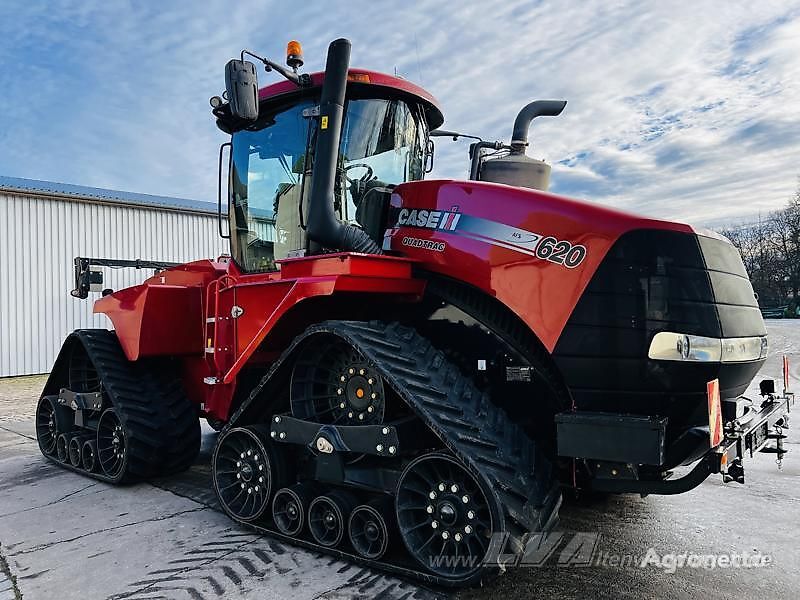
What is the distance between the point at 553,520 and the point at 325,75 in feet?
9.60

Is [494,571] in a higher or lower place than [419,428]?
lower

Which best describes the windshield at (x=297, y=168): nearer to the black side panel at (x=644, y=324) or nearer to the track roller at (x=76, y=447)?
the black side panel at (x=644, y=324)

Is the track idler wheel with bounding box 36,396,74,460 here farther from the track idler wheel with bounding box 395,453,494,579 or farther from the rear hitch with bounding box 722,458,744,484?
the rear hitch with bounding box 722,458,744,484

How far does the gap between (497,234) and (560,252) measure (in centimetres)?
39

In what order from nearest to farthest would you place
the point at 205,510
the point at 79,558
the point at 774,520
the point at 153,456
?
the point at 79,558, the point at 774,520, the point at 205,510, the point at 153,456

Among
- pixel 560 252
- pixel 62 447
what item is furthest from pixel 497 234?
pixel 62 447

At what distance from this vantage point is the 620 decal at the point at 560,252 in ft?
10.6

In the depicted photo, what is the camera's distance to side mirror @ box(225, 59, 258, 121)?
12.4 ft

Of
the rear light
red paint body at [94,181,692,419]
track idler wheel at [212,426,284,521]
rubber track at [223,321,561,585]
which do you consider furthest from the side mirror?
track idler wheel at [212,426,284,521]

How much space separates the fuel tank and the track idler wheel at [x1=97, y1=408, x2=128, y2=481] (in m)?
3.90

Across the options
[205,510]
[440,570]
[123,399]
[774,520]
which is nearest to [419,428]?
[440,570]

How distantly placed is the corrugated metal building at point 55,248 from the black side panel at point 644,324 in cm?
1610

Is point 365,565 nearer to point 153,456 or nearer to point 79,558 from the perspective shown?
point 79,558

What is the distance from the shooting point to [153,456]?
554cm
